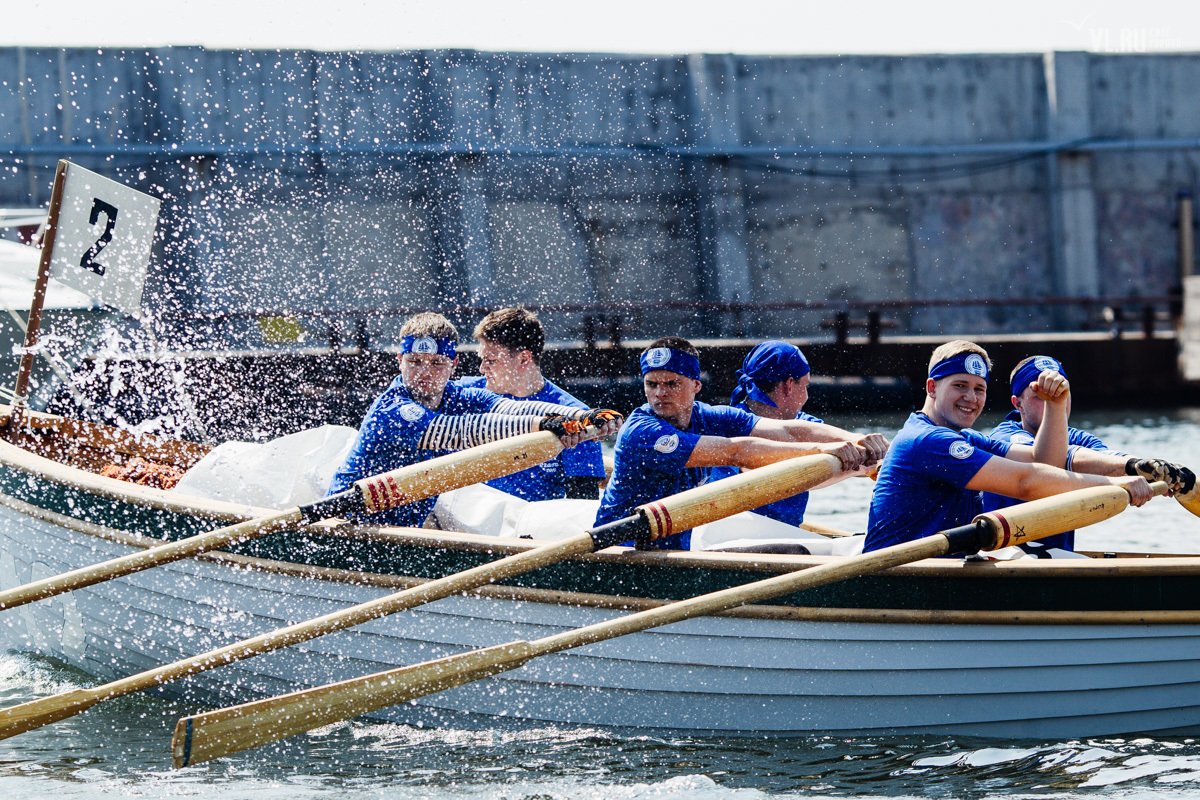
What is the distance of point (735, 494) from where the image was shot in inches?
229

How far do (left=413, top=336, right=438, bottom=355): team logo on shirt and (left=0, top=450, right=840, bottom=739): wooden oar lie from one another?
1.16 meters

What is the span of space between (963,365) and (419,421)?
93.6 inches

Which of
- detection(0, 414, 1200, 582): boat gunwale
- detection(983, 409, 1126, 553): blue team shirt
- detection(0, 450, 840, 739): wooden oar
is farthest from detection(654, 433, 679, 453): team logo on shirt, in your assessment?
detection(983, 409, 1126, 553): blue team shirt

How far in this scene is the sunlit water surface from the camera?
224 inches

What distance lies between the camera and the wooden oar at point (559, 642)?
18.0 feet

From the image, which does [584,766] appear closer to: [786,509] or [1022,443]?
[786,509]

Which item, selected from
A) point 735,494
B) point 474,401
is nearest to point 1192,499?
point 735,494

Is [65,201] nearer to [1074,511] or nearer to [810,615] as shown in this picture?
[810,615]

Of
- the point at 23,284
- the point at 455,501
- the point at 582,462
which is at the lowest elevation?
the point at 455,501

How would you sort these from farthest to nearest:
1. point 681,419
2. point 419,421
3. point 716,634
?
point 419,421, point 681,419, point 716,634

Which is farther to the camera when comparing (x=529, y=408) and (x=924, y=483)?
(x=529, y=408)

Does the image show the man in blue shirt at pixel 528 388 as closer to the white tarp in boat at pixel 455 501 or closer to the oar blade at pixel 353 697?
the white tarp in boat at pixel 455 501

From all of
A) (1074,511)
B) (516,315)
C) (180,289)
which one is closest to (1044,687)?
(1074,511)

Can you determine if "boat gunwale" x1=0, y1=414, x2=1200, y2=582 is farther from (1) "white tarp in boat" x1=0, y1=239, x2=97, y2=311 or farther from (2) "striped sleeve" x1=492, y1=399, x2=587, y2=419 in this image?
(1) "white tarp in boat" x1=0, y1=239, x2=97, y2=311
